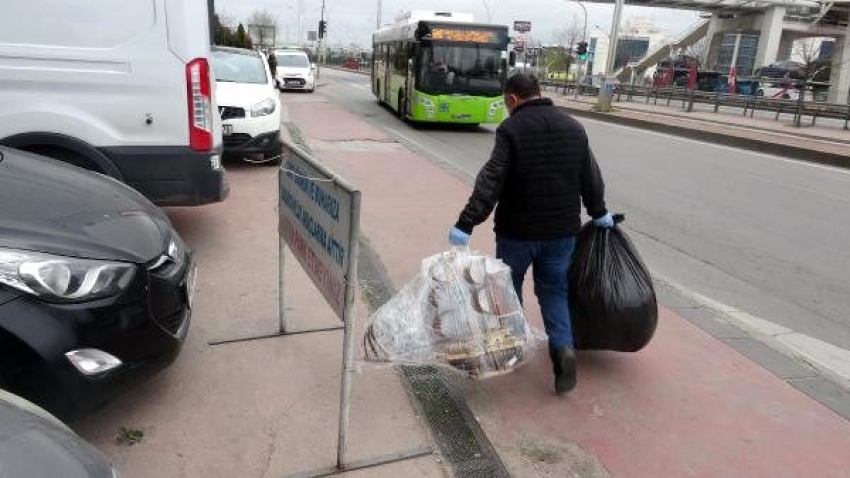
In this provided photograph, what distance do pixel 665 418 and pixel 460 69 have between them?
→ 13785 millimetres

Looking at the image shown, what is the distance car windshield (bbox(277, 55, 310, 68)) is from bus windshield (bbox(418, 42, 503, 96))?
12283 mm

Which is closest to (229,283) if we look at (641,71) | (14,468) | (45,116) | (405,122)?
(45,116)

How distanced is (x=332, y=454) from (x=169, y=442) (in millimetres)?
708

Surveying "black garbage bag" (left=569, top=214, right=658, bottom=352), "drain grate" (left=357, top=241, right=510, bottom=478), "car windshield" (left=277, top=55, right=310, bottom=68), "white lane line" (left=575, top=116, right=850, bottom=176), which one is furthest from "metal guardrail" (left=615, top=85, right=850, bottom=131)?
"drain grate" (left=357, top=241, right=510, bottom=478)

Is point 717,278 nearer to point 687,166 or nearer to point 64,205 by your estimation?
point 64,205

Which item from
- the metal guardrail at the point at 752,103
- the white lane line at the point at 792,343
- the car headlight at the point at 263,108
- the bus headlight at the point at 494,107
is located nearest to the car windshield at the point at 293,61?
the bus headlight at the point at 494,107

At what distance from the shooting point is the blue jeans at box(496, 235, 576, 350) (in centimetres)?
363

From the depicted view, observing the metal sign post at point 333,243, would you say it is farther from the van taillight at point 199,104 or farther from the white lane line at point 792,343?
the white lane line at point 792,343

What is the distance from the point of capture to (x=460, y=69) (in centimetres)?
1639

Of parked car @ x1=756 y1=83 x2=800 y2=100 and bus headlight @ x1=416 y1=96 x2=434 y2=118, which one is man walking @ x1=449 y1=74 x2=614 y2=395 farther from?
parked car @ x1=756 y1=83 x2=800 y2=100

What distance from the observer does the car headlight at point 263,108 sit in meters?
9.46

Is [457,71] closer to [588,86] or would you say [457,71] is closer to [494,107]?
[494,107]

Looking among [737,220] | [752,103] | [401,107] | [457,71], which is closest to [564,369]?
[737,220]

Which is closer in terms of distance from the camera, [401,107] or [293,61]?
[401,107]
